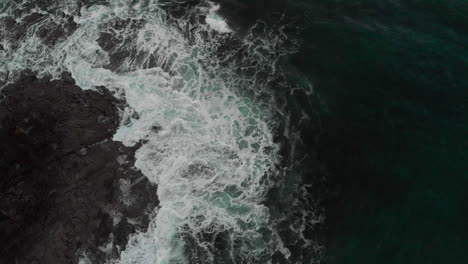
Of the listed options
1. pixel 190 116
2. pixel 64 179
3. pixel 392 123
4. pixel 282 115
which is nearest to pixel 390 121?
pixel 392 123

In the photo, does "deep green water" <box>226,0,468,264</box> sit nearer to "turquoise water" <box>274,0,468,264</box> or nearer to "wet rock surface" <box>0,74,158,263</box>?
"turquoise water" <box>274,0,468,264</box>

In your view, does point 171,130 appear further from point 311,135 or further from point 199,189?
point 311,135

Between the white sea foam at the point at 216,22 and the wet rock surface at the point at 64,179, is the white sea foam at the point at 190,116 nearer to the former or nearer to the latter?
the white sea foam at the point at 216,22

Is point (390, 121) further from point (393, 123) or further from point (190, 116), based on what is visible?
point (190, 116)

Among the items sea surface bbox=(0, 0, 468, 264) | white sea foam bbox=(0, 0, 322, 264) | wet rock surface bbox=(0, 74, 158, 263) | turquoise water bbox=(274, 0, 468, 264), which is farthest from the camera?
turquoise water bbox=(274, 0, 468, 264)

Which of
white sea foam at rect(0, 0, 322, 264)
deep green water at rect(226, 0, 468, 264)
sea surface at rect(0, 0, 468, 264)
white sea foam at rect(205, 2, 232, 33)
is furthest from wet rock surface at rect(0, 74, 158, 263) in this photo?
deep green water at rect(226, 0, 468, 264)

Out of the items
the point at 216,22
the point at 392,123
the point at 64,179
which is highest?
the point at 216,22
